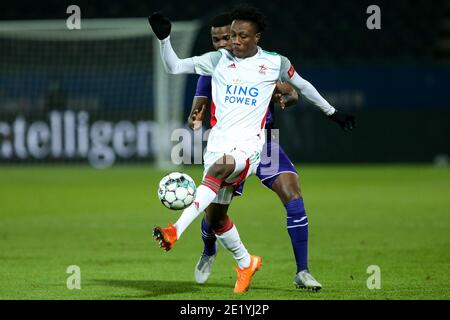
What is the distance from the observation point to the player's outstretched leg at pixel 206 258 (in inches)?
304

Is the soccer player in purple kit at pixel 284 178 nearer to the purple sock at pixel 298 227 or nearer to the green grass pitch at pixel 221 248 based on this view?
the purple sock at pixel 298 227

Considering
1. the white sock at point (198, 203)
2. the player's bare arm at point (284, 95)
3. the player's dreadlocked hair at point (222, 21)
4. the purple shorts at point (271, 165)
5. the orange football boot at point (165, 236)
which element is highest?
the player's dreadlocked hair at point (222, 21)

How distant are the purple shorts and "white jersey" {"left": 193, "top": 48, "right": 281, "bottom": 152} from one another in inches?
8.0

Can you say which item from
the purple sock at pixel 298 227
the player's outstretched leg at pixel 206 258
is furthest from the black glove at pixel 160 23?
the player's outstretched leg at pixel 206 258

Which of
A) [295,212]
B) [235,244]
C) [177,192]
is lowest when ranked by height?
[235,244]

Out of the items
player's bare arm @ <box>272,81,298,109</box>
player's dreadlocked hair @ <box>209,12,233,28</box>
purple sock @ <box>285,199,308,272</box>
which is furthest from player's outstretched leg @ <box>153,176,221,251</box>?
player's dreadlocked hair @ <box>209,12,233,28</box>

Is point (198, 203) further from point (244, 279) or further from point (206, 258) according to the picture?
point (206, 258)

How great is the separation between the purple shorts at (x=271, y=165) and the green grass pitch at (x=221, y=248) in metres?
0.84

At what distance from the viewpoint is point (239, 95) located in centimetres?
707

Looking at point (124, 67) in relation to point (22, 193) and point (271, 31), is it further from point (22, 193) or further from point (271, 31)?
point (22, 193)

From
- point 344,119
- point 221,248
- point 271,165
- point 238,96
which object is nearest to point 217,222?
point 271,165

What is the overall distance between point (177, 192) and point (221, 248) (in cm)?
371

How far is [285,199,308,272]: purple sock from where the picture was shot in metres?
7.25

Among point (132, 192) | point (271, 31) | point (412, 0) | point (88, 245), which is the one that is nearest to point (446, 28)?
point (412, 0)
